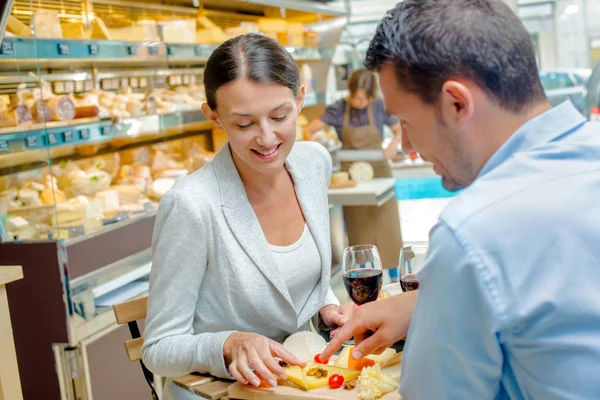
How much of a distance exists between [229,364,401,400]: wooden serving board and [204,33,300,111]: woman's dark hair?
29.4 inches

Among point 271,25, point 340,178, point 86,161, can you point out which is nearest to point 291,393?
point 86,161

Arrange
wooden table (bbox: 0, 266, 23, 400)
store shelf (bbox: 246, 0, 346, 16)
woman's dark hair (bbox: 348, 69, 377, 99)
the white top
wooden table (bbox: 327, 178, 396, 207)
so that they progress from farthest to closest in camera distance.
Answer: woman's dark hair (bbox: 348, 69, 377, 99) → wooden table (bbox: 327, 178, 396, 207) → store shelf (bbox: 246, 0, 346, 16) → wooden table (bbox: 0, 266, 23, 400) → the white top

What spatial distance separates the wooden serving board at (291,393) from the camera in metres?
1.39

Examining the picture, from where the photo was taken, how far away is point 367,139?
6.34m

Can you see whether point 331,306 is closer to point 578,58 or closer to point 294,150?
point 294,150

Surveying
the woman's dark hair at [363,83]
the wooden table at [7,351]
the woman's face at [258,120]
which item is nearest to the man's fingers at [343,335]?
the woman's face at [258,120]

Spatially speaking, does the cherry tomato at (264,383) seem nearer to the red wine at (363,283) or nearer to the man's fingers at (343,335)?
the man's fingers at (343,335)

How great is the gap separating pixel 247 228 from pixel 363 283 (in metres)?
0.32

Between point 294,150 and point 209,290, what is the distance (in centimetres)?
55

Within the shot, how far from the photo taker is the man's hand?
1.37 metres

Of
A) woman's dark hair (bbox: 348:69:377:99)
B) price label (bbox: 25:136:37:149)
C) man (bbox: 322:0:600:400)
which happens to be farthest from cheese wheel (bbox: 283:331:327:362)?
woman's dark hair (bbox: 348:69:377:99)

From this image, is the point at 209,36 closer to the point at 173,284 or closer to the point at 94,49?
the point at 94,49

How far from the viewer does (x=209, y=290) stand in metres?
1.83

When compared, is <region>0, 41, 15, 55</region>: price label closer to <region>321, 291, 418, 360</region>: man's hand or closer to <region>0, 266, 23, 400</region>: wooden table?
<region>0, 266, 23, 400</region>: wooden table
